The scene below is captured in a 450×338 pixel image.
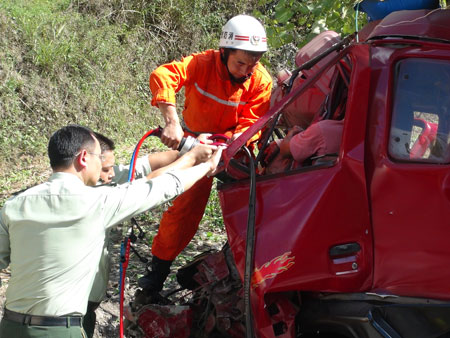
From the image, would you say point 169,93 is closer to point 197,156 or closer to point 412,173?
point 197,156

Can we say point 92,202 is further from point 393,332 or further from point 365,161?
point 393,332

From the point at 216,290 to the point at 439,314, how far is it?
152 centimetres

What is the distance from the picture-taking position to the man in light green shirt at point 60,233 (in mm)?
3006

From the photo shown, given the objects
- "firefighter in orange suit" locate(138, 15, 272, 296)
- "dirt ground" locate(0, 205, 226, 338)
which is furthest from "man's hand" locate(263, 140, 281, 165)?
"dirt ground" locate(0, 205, 226, 338)

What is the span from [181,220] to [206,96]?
965 mm

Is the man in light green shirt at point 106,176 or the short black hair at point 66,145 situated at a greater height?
the short black hair at point 66,145

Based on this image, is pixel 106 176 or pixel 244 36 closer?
pixel 106 176

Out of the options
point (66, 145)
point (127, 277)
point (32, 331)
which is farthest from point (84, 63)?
point (32, 331)

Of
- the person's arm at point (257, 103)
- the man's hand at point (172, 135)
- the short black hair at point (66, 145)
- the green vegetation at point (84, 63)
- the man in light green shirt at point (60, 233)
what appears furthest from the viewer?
the green vegetation at point (84, 63)

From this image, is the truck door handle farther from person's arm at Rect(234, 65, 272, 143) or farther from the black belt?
person's arm at Rect(234, 65, 272, 143)

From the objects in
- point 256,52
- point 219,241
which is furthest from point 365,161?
point 219,241

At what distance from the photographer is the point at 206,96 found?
4695 millimetres

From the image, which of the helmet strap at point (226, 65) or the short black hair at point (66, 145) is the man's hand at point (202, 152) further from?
the helmet strap at point (226, 65)

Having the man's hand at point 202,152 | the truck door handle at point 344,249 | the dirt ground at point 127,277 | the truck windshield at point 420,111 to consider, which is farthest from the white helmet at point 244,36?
the dirt ground at point 127,277
